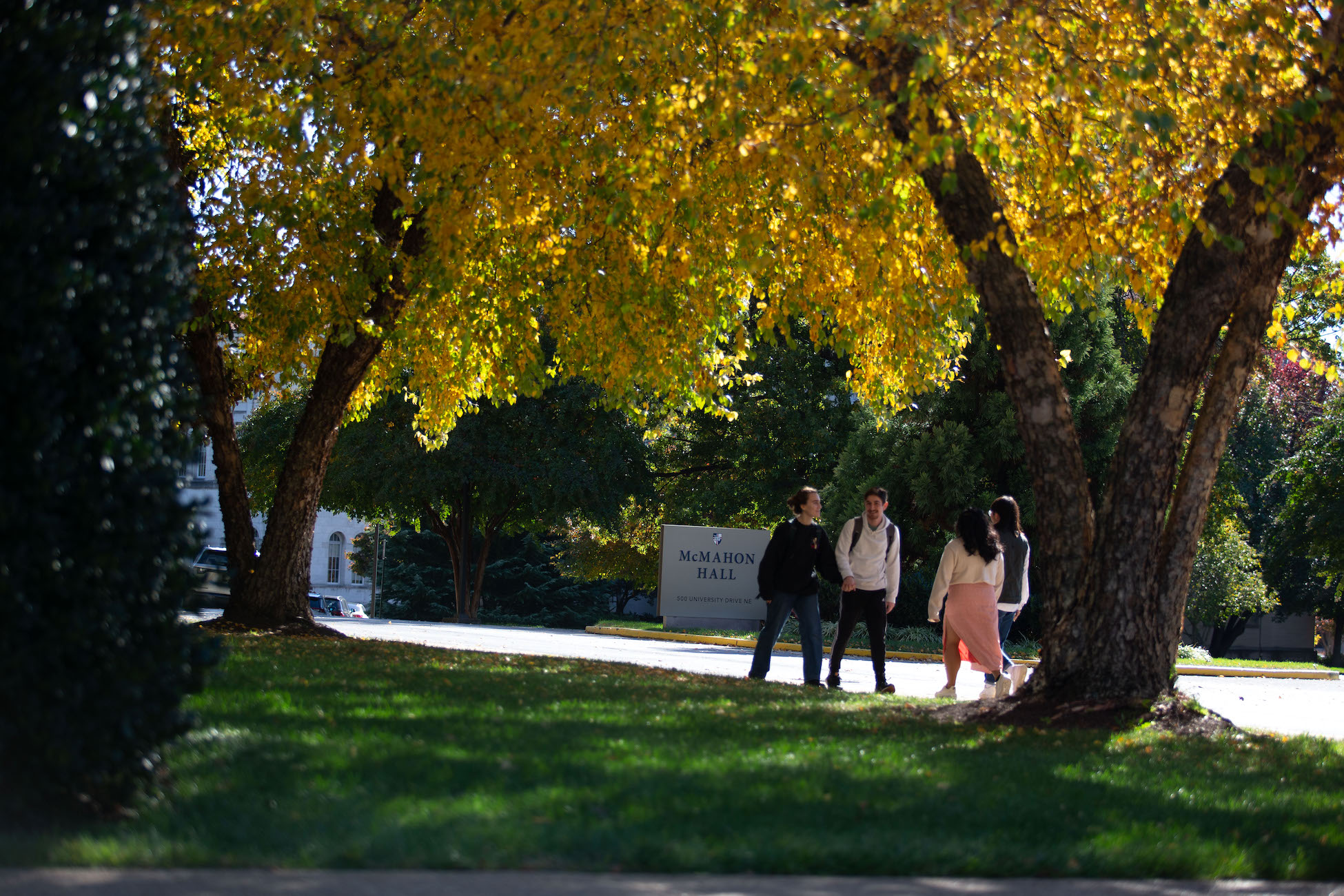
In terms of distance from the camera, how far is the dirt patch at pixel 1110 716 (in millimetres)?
8312

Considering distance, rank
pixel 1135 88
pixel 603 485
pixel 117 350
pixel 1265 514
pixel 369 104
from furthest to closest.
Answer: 1. pixel 1265 514
2. pixel 603 485
3. pixel 369 104
4. pixel 1135 88
5. pixel 117 350

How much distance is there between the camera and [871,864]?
15.2 feet

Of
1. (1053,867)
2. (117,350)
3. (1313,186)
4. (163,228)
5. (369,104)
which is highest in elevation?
(369,104)

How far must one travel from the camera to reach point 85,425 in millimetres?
4148

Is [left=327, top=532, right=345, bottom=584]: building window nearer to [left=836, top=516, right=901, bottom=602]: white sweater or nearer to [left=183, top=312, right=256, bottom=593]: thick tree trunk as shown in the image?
[left=183, top=312, right=256, bottom=593]: thick tree trunk

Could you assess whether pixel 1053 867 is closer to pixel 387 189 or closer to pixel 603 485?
pixel 387 189

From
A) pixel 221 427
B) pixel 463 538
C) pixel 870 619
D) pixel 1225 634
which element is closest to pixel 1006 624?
pixel 870 619

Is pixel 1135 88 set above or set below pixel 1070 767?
above

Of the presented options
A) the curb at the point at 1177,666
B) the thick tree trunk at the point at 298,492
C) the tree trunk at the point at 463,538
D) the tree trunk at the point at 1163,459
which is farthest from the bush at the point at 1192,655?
the tree trunk at the point at 463,538

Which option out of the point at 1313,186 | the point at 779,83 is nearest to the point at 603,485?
the point at 779,83

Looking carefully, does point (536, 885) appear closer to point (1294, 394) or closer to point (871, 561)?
point (871, 561)

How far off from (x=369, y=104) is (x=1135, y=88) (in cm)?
599

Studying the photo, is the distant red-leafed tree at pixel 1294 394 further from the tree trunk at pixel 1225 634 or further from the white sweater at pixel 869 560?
the white sweater at pixel 869 560

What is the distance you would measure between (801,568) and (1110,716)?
3.50 m
